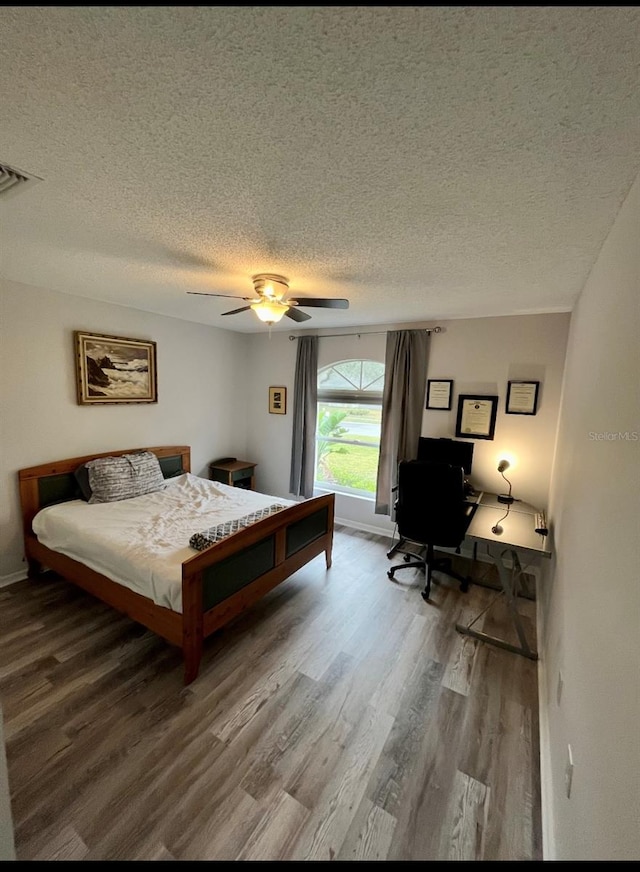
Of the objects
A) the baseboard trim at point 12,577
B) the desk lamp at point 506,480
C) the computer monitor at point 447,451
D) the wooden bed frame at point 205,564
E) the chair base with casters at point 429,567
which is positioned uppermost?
the computer monitor at point 447,451

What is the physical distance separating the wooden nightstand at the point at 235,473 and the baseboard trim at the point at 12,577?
209cm

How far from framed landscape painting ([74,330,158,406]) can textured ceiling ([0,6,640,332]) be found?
1340 mm

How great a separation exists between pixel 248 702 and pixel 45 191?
2633 mm

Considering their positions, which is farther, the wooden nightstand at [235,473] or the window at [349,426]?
the wooden nightstand at [235,473]

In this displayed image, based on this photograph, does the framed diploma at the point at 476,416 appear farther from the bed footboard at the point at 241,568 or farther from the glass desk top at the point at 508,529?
the bed footboard at the point at 241,568

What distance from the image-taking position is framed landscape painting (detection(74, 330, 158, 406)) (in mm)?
3088

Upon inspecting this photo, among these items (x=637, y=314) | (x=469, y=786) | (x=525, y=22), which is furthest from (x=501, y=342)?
A: (x=469, y=786)

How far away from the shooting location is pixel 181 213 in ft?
4.82

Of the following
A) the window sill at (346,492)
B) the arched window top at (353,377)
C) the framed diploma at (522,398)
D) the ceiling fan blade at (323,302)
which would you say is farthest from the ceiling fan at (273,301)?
the window sill at (346,492)

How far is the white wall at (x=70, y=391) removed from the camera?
2697mm

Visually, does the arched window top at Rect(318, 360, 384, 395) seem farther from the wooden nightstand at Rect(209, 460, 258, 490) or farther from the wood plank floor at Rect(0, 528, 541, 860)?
the wood plank floor at Rect(0, 528, 541, 860)

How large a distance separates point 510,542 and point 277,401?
11.1 feet

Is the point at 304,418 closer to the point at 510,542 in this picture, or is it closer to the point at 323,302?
the point at 323,302

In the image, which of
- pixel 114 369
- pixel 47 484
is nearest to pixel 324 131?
pixel 114 369
